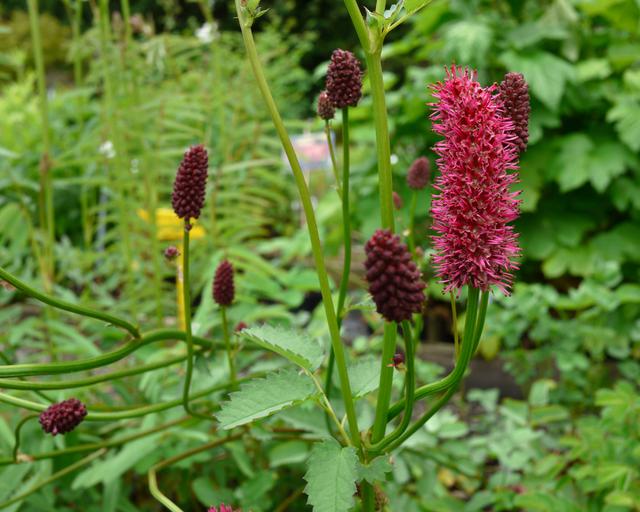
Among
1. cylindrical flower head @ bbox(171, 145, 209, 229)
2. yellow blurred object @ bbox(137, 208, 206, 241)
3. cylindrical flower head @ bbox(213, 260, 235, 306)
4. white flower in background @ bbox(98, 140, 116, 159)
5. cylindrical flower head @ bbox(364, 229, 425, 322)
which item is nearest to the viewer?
cylindrical flower head @ bbox(364, 229, 425, 322)

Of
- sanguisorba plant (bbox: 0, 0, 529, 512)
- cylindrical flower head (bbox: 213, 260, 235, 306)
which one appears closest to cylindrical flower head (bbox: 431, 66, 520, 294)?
sanguisorba plant (bbox: 0, 0, 529, 512)

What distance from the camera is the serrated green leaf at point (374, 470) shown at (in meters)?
0.65

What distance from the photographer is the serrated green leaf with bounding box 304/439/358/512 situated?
1.94 feet

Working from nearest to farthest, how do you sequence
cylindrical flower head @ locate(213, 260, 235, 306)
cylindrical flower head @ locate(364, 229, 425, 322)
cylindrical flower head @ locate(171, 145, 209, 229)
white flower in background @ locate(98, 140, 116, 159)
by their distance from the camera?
1. cylindrical flower head @ locate(364, 229, 425, 322)
2. cylindrical flower head @ locate(171, 145, 209, 229)
3. cylindrical flower head @ locate(213, 260, 235, 306)
4. white flower in background @ locate(98, 140, 116, 159)

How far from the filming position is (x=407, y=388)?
591 millimetres

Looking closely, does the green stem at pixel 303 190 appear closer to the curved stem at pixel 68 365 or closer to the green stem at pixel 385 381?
the green stem at pixel 385 381

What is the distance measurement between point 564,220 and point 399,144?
0.96 m

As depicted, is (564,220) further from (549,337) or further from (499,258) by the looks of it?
(499,258)

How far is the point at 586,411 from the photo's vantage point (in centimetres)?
233

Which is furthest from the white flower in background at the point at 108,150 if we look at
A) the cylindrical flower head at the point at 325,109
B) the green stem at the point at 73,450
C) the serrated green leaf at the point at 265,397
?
the serrated green leaf at the point at 265,397

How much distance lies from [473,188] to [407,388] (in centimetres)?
18

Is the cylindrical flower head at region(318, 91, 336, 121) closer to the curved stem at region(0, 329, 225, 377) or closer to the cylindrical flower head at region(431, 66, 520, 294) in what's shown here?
the cylindrical flower head at region(431, 66, 520, 294)

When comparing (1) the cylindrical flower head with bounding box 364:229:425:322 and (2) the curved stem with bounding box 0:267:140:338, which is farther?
(2) the curved stem with bounding box 0:267:140:338

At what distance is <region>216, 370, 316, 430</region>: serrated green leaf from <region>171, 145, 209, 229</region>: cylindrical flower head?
190 mm
